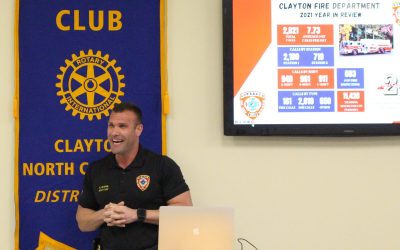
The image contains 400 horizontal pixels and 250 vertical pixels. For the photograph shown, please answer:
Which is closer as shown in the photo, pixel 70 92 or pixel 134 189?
pixel 134 189

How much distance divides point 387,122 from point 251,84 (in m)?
0.84

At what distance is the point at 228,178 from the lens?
2.75 metres

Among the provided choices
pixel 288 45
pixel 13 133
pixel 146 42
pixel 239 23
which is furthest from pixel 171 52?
pixel 13 133

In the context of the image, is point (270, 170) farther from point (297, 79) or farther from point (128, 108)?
point (128, 108)

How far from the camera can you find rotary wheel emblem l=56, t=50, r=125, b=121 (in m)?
2.71

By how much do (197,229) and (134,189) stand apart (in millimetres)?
746

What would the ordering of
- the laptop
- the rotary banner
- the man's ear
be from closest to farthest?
the laptop < the man's ear < the rotary banner

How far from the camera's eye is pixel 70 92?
271 centimetres

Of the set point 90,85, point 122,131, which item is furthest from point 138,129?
point 90,85

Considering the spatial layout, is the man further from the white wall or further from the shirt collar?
the white wall

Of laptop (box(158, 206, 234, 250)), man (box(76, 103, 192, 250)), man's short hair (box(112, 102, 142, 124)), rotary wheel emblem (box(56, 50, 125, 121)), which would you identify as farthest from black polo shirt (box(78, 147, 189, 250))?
laptop (box(158, 206, 234, 250))

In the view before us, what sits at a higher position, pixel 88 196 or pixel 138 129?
pixel 138 129

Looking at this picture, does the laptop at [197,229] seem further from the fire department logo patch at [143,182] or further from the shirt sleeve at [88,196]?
the shirt sleeve at [88,196]

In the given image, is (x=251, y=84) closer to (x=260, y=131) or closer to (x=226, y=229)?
(x=260, y=131)
